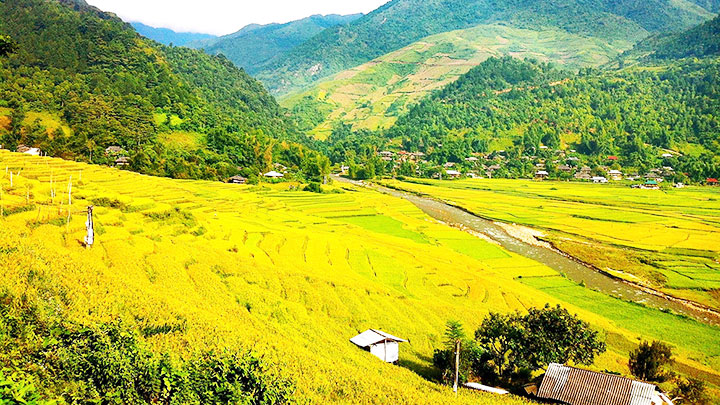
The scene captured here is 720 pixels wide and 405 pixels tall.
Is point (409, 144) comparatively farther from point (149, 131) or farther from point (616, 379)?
point (616, 379)

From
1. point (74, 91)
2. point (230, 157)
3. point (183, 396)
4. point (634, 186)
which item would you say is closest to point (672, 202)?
point (634, 186)

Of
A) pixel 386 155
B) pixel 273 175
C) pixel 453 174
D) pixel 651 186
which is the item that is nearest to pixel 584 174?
pixel 651 186

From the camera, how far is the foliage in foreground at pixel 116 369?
10984 mm

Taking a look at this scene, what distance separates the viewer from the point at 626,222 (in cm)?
7050

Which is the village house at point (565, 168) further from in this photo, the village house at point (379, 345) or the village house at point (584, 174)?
the village house at point (379, 345)

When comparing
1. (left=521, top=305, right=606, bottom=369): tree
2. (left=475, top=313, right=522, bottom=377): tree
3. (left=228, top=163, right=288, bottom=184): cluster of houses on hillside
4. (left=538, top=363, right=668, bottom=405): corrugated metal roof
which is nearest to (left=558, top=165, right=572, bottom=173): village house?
(left=228, top=163, right=288, bottom=184): cluster of houses on hillside

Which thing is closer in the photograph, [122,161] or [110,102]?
[122,161]

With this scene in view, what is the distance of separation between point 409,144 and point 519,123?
47984 mm

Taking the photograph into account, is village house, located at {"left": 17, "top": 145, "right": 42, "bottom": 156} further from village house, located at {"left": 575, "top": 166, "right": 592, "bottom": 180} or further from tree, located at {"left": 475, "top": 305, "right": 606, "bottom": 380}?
village house, located at {"left": 575, "top": 166, "right": 592, "bottom": 180}

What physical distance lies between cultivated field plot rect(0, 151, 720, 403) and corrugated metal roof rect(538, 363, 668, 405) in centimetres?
300

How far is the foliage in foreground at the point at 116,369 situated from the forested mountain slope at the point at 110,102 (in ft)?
241

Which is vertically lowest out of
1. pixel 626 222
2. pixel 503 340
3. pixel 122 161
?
pixel 626 222

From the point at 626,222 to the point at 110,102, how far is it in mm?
104833

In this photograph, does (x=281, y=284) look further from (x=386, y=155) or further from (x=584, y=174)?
(x=386, y=155)
